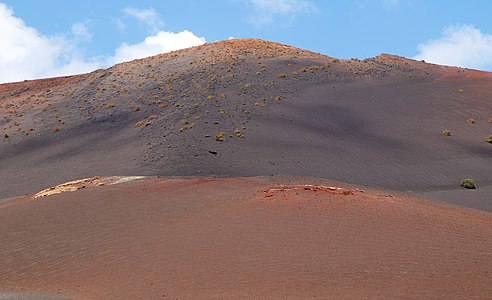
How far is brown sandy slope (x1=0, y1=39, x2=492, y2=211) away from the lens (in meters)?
Answer: 31.8

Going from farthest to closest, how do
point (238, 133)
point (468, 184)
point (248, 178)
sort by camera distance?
1. point (238, 133)
2. point (468, 184)
3. point (248, 178)

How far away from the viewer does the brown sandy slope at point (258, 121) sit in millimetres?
31781

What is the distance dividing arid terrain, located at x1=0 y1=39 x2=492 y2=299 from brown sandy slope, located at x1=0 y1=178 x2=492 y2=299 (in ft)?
0.23

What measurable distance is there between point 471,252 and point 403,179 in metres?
18.0

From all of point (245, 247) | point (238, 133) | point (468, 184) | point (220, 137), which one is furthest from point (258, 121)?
point (245, 247)

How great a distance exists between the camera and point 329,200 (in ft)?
64.2

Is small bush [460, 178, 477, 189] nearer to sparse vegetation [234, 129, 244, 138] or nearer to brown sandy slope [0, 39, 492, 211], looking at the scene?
brown sandy slope [0, 39, 492, 211]

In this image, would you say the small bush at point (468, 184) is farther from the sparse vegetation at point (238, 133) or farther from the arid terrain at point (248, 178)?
the sparse vegetation at point (238, 133)

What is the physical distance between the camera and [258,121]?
38250mm

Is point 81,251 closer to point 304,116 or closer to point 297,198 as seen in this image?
point 297,198

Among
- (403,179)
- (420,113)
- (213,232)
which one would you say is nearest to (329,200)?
(213,232)

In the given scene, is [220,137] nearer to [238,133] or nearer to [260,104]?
[238,133]

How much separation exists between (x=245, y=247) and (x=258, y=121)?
23.5 meters

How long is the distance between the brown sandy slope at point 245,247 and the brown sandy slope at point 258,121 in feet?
25.1
